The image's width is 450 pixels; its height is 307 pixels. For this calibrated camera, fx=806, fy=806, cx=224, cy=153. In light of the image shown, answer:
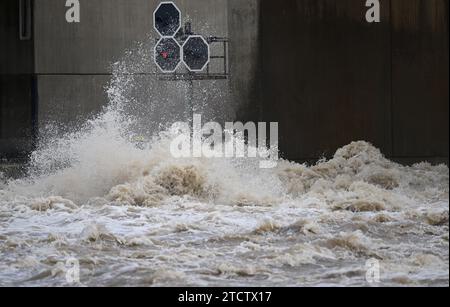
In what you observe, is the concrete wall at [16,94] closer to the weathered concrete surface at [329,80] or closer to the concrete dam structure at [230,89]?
the concrete dam structure at [230,89]

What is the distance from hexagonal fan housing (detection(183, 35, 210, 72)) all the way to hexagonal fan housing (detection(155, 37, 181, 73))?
15 centimetres

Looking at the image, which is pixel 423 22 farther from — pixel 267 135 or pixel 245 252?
pixel 245 252

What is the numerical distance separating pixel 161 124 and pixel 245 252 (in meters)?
6.30

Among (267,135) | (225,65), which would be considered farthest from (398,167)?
(225,65)

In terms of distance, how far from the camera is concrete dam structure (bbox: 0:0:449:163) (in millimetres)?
13039

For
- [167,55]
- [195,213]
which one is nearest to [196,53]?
[167,55]

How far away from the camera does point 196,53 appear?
13320 mm

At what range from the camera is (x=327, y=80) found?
1312 cm

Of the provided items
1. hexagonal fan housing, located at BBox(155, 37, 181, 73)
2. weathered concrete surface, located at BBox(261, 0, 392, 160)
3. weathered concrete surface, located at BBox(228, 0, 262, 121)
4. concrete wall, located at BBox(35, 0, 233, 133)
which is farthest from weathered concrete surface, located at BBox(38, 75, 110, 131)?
weathered concrete surface, located at BBox(261, 0, 392, 160)

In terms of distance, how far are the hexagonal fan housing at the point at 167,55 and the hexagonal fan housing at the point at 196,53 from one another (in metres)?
0.15

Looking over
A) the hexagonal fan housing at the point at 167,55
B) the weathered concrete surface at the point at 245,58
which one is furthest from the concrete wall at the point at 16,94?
the weathered concrete surface at the point at 245,58

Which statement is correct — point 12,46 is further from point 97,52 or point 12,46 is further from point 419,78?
point 419,78

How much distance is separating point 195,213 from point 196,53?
4.56 meters

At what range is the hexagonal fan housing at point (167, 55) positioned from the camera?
43.3 feet
